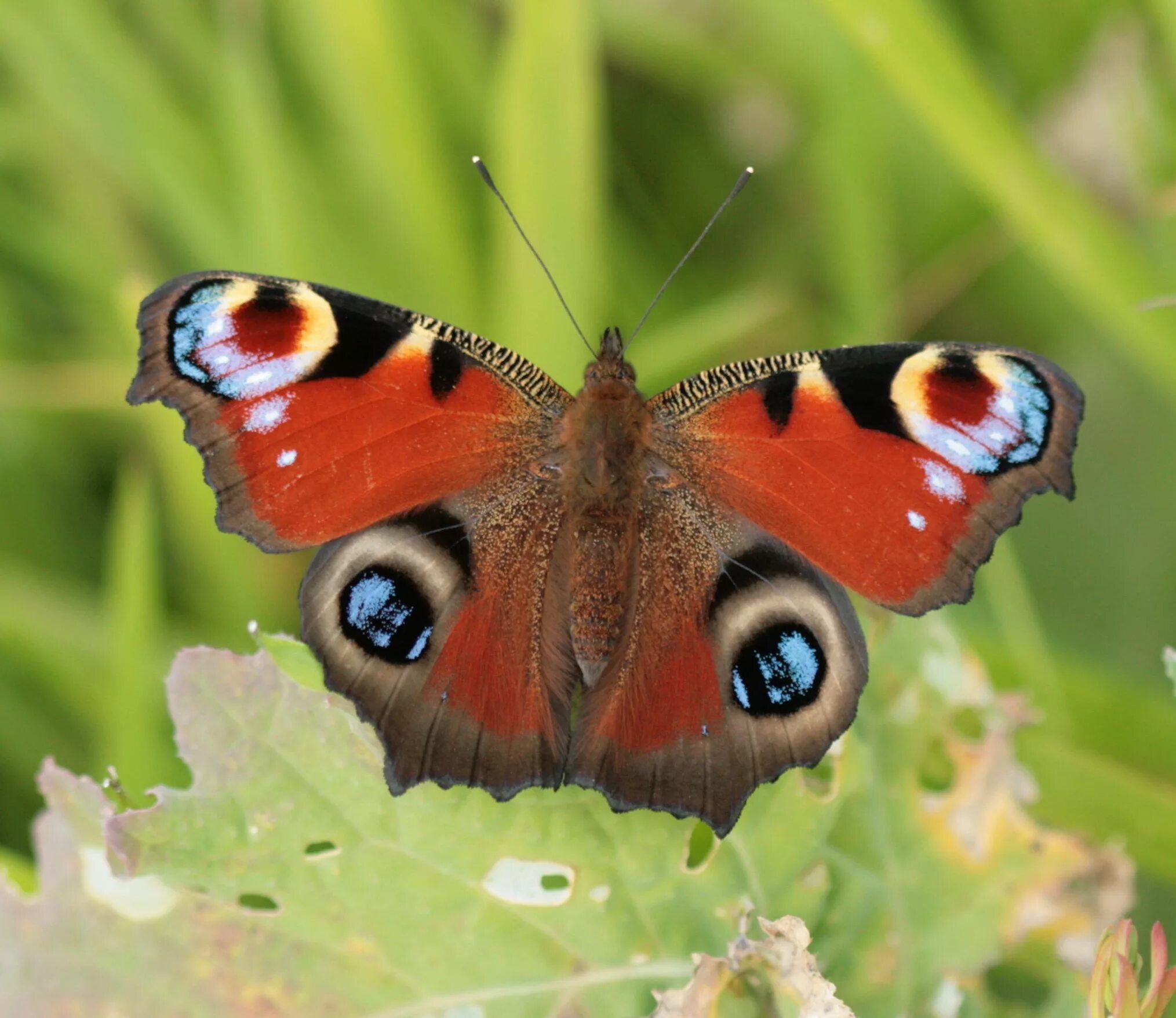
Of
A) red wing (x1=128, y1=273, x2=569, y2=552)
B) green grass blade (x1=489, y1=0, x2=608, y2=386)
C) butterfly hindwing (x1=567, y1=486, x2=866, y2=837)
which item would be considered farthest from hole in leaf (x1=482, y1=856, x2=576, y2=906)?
green grass blade (x1=489, y1=0, x2=608, y2=386)

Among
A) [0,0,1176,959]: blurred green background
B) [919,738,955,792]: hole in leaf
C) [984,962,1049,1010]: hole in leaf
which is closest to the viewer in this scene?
[919,738,955,792]: hole in leaf

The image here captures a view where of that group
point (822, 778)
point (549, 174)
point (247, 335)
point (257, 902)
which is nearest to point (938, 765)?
point (822, 778)

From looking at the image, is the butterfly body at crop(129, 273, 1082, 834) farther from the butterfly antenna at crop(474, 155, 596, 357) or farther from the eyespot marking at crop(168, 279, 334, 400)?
the butterfly antenna at crop(474, 155, 596, 357)

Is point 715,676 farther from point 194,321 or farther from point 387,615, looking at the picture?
point 194,321

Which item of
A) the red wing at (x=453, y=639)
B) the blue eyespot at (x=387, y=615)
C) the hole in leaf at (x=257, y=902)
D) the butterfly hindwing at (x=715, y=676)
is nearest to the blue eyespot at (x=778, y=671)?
the butterfly hindwing at (x=715, y=676)

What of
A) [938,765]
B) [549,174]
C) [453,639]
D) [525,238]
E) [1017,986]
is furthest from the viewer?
[549,174]

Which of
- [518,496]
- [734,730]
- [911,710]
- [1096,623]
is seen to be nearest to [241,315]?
[518,496]
